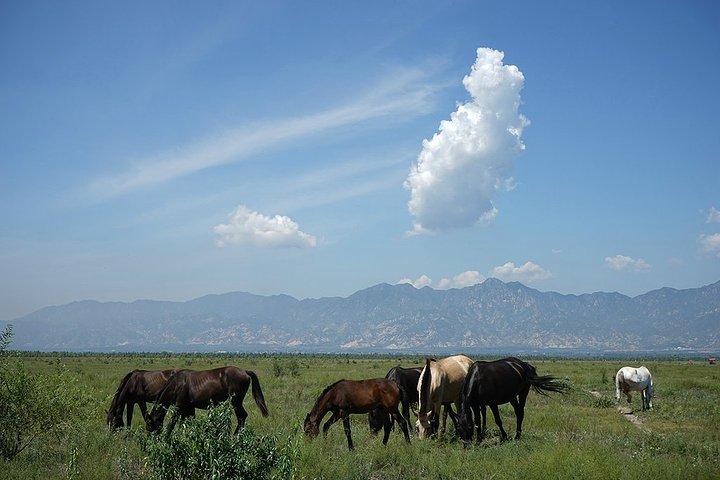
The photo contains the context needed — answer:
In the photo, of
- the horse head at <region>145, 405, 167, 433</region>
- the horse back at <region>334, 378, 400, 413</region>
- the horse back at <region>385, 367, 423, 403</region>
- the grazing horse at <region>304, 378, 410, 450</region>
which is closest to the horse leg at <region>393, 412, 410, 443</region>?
the grazing horse at <region>304, 378, 410, 450</region>

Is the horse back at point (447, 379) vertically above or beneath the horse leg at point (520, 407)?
above

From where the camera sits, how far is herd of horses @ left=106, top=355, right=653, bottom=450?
12438mm

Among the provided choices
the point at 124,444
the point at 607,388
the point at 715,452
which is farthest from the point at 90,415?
the point at 607,388

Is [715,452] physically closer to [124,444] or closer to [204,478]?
[204,478]

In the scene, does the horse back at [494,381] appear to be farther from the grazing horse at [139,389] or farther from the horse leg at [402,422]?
the grazing horse at [139,389]

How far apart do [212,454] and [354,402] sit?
517cm

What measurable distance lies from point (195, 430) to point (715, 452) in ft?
36.5

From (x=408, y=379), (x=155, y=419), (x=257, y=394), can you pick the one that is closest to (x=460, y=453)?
(x=408, y=379)

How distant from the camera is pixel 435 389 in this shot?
46.2 feet

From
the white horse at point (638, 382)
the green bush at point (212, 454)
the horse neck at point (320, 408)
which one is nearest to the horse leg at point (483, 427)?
the horse neck at point (320, 408)

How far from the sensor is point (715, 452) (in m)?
12.0

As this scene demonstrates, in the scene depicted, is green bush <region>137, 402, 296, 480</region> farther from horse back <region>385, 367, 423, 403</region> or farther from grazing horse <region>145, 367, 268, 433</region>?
horse back <region>385, 367, 423, 403</region>

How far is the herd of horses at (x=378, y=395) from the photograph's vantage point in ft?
40.8

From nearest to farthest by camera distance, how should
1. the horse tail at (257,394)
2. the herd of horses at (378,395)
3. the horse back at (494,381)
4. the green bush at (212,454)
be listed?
the green bush at (212,454) → the herd of horses at (378,395) → the horse back at (494,381) → the horse tail at (257,394)
